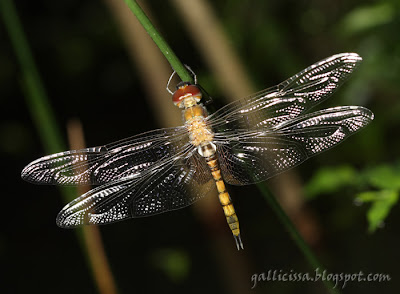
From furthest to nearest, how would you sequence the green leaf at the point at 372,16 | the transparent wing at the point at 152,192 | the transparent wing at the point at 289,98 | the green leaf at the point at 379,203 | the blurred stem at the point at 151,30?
the green leaf at the point at 372,16 < the green leaf at the point at 379,203 < the transparent wing at the point at 152,192 < the transparent wing at the point at 289,98 < the blurred stem at the point at 151,30

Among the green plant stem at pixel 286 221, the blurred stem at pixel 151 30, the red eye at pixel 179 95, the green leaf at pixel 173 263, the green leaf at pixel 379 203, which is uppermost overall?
the green leaf at pixel 173 263

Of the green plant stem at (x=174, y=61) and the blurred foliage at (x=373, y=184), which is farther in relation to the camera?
the blurred foliage at (x=373, y=184)

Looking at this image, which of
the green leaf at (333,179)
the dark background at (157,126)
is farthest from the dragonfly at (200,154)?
the dark background at (157,126)

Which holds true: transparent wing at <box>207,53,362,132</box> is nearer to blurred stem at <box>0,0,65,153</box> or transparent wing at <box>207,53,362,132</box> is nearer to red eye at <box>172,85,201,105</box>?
Answer: red eye at <box>172,85,201,105</box>

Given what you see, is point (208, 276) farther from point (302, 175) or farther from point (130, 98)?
point (130, 98)

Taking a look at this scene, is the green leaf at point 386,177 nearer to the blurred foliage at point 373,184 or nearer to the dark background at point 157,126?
the blurred foliage at point 373,184

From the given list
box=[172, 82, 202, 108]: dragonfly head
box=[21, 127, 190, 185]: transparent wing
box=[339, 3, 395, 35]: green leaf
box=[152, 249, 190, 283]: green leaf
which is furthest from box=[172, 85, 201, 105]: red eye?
box=[152, 249, 190, 283]: green leaf
